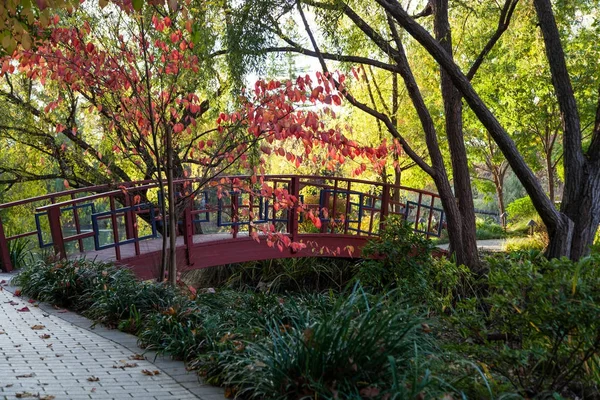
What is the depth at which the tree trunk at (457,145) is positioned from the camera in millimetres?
11969

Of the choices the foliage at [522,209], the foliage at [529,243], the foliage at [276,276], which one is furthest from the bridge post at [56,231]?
the foliage at [522,209]

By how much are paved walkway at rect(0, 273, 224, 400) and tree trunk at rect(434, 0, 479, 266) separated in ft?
24.1

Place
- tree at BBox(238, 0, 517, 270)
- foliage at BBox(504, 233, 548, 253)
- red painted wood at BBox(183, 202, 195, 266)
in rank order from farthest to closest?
foliage at BBox(504, 233, 548, 253) → tree at BBox(238, 0, 517, 270) → red painted wood at BBox(183, 202, 195, 266)

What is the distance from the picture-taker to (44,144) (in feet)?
47.5

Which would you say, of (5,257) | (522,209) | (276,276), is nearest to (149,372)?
(5,257)

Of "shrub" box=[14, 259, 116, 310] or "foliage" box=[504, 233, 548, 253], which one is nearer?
"shrub" box=[14, 259, 116, 310]

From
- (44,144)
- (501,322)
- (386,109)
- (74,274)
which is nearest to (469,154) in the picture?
(386,109)

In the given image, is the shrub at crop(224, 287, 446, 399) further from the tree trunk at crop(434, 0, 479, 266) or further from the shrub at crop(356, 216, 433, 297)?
the tree trunk at crop(434, 0, 479, 266)

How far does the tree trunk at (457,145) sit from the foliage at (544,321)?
7037 millimetres

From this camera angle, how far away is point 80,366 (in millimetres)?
5160

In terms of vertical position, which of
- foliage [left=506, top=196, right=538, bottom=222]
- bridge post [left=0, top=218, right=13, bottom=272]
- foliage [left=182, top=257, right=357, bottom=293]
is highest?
bridge post [left=0, top=218, right=13, bottom=272]

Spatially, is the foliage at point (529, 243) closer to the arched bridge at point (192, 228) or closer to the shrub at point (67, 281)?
the arched bridge at point (192, 228)

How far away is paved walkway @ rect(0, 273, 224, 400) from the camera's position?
4488 mm

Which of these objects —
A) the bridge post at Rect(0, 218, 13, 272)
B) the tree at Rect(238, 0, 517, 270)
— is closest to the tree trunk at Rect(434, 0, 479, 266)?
the tree at Rect(238, 0, 517, 270)
